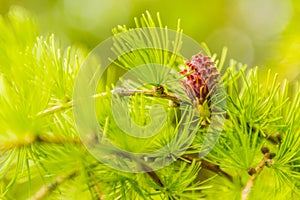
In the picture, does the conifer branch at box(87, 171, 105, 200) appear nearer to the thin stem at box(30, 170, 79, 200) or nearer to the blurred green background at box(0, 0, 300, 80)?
the thin stem at box(30, 170, 79, 200)

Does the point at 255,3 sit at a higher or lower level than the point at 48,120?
higher

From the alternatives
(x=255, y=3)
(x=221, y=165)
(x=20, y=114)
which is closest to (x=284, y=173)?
(x=221, y=165)

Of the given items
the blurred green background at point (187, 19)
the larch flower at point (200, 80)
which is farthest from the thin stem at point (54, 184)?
the blurred green background at point (187, 19)

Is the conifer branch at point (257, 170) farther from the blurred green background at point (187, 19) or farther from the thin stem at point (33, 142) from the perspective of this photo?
the blurred green background at point (187, 19)

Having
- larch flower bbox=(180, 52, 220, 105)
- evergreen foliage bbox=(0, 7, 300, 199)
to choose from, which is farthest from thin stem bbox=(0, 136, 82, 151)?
larch flower bbox=(180, 52, 220, 105)

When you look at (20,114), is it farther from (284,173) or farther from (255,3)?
(255,3)

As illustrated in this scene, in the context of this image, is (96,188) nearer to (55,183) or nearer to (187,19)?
(55,183)
